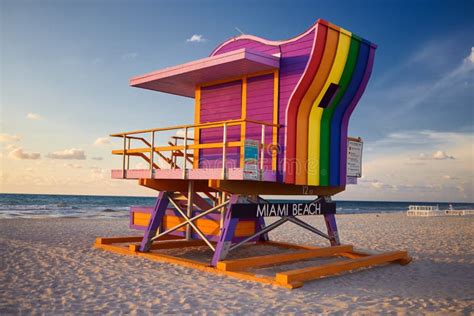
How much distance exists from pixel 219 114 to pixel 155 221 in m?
3.05

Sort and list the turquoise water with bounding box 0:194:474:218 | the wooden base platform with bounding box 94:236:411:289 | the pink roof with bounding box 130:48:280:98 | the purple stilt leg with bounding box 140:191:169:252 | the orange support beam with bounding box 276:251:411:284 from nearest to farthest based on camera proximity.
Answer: the orange support beam with bounding box 276:251:411:284, the wooden base platform with bounding box 94:236:411:289, the pink roof with bounding box 130:48:280:98, the purple stilt leg with bounding box 140:191:169:252, the turquoise water with bounding box 0:194:474:218

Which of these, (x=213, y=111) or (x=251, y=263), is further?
(x=213, y=111)

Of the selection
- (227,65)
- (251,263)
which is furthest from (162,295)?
(227,65)

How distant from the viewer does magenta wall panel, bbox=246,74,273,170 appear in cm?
1036

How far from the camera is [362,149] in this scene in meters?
12.0

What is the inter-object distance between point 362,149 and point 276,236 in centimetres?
816

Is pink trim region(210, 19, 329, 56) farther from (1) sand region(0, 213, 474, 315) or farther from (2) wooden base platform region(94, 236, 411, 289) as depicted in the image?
(1) sand region(0, 213, 474, 315)

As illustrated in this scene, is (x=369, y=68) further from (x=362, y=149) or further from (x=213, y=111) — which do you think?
(x=213, y=111)

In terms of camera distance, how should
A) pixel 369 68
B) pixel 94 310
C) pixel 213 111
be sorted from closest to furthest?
pixel 94 310 < pixel 369 68 < pixel 213 111

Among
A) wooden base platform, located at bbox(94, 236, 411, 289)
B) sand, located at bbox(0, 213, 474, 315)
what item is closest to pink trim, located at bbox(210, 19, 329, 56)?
wooden base platform, located at bbox(94, 236, 411, 289)

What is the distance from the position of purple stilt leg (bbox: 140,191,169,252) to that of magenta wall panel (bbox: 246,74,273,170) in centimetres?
277

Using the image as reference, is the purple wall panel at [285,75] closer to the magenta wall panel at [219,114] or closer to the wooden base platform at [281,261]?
the magenta wall panel at [219,114]

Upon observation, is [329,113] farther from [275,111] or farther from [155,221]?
[155,221]

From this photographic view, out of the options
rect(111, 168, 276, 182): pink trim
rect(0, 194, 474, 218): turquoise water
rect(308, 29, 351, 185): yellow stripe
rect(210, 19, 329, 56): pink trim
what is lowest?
rect(0, 194, 474, 218): turquoise water
